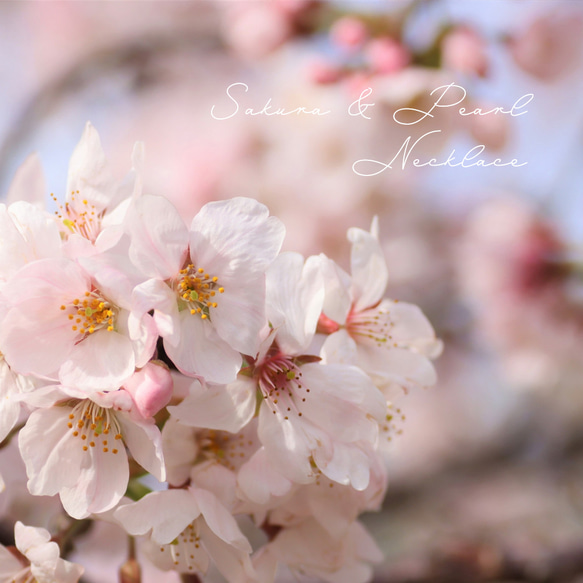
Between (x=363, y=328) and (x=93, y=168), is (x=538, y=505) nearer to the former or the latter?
(x=363, y=328)

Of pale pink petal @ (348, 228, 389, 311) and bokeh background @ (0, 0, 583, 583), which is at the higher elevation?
pale pink petal @ (348, 228, 389, 311)

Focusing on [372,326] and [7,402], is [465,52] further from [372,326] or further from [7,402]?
[7,402]

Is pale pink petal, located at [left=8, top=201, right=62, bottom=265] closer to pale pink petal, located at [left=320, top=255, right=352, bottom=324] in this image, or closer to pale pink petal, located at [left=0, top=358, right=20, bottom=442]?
pale pink petal, located at [left=0, top=358, right=20, bottom=442]

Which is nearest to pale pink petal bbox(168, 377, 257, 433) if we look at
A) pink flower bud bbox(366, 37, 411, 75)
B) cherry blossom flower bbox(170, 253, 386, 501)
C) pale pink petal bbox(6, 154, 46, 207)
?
cherry blossom flower bbox(170, 253, 386, 501)

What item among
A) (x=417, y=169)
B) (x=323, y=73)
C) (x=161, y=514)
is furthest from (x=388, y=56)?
(x=161, y=514)

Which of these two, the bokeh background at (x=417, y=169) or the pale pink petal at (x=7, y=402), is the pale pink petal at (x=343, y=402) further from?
the bokeh background at (x=417, y=169)

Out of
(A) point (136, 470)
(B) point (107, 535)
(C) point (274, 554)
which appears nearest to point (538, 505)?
(B) point (107, 535)
